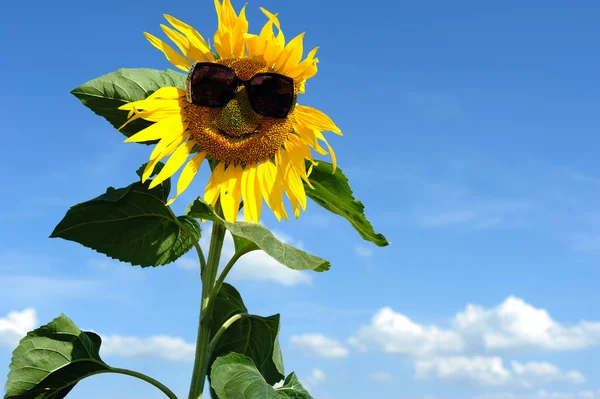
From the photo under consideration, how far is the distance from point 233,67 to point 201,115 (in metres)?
0.32

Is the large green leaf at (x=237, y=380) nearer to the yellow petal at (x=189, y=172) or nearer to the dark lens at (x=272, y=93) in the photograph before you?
the yellow petal at (x=189, y=172)

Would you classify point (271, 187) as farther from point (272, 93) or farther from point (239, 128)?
point (272, 93)

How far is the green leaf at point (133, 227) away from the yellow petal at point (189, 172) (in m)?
0.31

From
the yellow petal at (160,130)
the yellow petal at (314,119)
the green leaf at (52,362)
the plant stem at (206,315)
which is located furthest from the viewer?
the green leaf at (52,362)

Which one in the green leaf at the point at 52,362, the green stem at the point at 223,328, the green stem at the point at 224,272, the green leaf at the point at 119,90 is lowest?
the green leaf at the point at 52,362

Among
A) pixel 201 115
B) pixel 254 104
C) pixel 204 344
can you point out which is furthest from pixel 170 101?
pixel 204 344

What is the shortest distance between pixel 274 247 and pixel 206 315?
87cm

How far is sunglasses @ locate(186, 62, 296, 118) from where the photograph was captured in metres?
4.08

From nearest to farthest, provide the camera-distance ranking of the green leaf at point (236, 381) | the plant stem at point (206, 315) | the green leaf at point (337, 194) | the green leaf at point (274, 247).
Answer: the green leaf at point (274, 247)
the green leaf at point (236, 381)
the plant stem at point (206, 315)
the green leaf at point (337, 194)

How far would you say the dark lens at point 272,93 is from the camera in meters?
4.10

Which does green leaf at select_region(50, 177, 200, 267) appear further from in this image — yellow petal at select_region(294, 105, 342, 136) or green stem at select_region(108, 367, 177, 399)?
yellow petal at select_region(294, 105, 342, 136)

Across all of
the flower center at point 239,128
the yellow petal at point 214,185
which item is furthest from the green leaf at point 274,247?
the flower center at point 239,128

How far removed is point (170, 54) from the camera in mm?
4191

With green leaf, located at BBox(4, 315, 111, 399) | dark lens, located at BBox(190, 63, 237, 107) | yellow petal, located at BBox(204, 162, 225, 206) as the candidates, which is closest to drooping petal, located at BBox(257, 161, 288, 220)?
yellow petal, located at BBox(204, 162, 225, 206)
